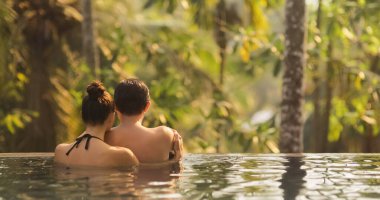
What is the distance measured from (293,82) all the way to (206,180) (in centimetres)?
578

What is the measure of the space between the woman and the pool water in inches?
5.3

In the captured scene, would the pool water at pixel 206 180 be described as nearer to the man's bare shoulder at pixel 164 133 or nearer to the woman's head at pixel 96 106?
the man's bare shoulder at pixel 164 133

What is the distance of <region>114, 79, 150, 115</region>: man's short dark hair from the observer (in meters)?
5.88

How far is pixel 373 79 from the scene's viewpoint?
14.4 metres

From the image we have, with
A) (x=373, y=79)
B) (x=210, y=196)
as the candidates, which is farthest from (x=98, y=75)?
(x=210, y=196)

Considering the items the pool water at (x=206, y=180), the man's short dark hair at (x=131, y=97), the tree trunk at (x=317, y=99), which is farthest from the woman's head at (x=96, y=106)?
the tree trunk at (x=317, y=99)

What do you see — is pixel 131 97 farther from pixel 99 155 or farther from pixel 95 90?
pixel 99 155

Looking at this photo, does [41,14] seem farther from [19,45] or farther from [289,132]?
[289,132]

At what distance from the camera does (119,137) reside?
599 centimetres

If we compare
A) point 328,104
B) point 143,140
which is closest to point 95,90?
point 143,140

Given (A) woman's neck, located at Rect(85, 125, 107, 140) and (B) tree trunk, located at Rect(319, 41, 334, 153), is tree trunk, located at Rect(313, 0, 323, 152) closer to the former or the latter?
(B) tree trunk, located at Rect(319, 41, 334, 153)

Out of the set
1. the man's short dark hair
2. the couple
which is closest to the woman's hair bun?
the couple

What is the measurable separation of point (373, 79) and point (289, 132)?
427 centimetres

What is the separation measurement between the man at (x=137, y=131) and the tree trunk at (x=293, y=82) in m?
4.70
